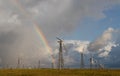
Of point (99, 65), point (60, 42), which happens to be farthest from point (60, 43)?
point (99, 65)

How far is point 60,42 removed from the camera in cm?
12781

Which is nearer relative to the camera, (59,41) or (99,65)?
(59,41)

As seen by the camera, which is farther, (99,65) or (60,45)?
(99,65)

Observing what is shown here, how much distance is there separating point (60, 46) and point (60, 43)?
392cm

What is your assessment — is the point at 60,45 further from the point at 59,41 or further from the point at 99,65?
the point at 99,65

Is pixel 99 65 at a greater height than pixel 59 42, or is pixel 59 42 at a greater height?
pixel 59 42

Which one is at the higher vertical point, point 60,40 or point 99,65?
point 60,40

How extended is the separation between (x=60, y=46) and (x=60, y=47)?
0.67m

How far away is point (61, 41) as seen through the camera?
128000 millimetres

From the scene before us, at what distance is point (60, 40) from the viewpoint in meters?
128

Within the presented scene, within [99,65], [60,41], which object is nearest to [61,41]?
[60,41]

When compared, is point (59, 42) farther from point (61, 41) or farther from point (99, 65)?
point (99, 65)

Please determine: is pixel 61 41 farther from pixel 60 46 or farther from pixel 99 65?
pixel 99 65

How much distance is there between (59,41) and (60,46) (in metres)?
5.85
